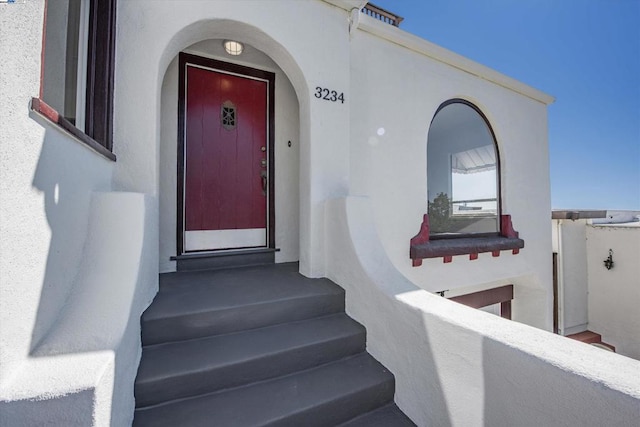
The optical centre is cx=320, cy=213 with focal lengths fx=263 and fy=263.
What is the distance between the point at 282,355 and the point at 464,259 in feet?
10.4

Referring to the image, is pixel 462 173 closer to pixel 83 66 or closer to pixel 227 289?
pixel 227 289

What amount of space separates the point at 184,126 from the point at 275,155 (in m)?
1.00

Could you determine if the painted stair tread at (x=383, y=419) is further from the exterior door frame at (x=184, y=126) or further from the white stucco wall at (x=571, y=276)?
the white stucco wall at (x=571, y=276)

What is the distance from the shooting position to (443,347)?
1.37 metres

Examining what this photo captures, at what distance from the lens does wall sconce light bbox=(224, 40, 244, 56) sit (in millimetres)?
2889

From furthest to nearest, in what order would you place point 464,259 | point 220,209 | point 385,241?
point 464,259 → point 385,241 → point 220,209

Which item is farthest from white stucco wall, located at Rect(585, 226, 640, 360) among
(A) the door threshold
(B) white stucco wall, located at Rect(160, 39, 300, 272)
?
(A) the door threshold

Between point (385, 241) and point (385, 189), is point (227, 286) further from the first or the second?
point (385, 189)

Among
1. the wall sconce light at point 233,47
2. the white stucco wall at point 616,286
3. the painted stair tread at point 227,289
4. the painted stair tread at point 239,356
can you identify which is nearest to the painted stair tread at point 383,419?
the painted stair tread at point 239,356

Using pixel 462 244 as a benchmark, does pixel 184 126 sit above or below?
above

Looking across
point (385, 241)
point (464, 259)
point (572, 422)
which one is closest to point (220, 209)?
point (385, 241)

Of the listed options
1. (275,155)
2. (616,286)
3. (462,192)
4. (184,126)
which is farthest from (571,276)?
(184,126)

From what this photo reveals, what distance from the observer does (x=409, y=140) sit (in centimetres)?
354

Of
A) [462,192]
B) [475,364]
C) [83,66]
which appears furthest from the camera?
[462,192]
